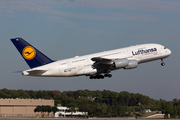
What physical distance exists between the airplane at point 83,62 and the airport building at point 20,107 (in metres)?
64.3

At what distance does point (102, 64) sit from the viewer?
62.5 metres

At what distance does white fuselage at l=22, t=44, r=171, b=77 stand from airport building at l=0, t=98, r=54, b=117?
213ft

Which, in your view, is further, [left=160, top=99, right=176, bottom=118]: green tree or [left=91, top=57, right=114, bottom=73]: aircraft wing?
[left=160, top=99, right=176, bottom=118]: green tree

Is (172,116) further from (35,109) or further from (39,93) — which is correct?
(39,93)

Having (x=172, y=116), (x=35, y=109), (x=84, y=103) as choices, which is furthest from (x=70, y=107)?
(x=172, y=116)

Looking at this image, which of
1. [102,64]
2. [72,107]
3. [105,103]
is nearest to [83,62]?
[102,64]

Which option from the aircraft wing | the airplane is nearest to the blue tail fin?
the airplane

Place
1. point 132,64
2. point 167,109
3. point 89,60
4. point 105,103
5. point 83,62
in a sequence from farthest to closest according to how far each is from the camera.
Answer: point 105,103 < point 167,109 < point 132,64 < point 89,60 < point 83,62

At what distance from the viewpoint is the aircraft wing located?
60969 mm

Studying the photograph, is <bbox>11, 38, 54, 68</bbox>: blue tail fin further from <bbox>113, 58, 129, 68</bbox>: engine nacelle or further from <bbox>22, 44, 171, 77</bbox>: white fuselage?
<bbox>113, 58, 129, 68</bbox>: engine nacelle

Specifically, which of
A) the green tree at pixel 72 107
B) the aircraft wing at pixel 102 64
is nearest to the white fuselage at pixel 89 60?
the aircraft wing at pixel 102 64

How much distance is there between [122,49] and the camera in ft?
211

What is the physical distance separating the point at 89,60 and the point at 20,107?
7366cm

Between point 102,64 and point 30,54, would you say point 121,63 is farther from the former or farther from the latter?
point 30,54
